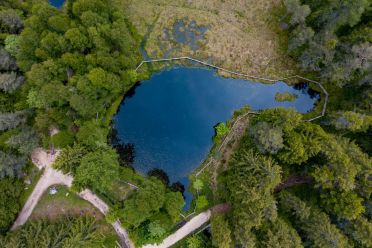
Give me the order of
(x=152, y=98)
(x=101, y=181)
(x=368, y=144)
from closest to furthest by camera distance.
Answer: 1. (x=101, y=181)
2. (x=368, y=144)
3. (x=152, y=98)

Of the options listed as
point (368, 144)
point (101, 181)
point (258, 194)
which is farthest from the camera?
point (368, 144)

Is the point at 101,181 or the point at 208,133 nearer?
the point at 101,181

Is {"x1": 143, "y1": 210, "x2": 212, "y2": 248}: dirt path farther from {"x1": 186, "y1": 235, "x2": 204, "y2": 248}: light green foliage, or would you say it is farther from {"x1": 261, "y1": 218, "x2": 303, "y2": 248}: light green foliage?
{"x1": 261, "y1": 218, "x2": 303, "y2": 248}: light green foliage

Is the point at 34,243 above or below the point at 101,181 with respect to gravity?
below

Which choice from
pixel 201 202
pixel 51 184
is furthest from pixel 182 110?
pixel 51 184

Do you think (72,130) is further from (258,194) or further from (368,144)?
(368,144)

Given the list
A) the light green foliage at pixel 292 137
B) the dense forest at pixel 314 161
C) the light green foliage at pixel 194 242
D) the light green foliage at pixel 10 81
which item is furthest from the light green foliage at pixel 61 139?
the light green foliage at pixel 292 137

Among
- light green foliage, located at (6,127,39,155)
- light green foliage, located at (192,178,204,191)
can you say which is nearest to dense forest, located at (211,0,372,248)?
light green foliage, located at (192,178,204,191)

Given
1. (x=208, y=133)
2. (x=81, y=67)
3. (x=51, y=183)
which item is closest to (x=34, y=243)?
(x=51, y=183)
